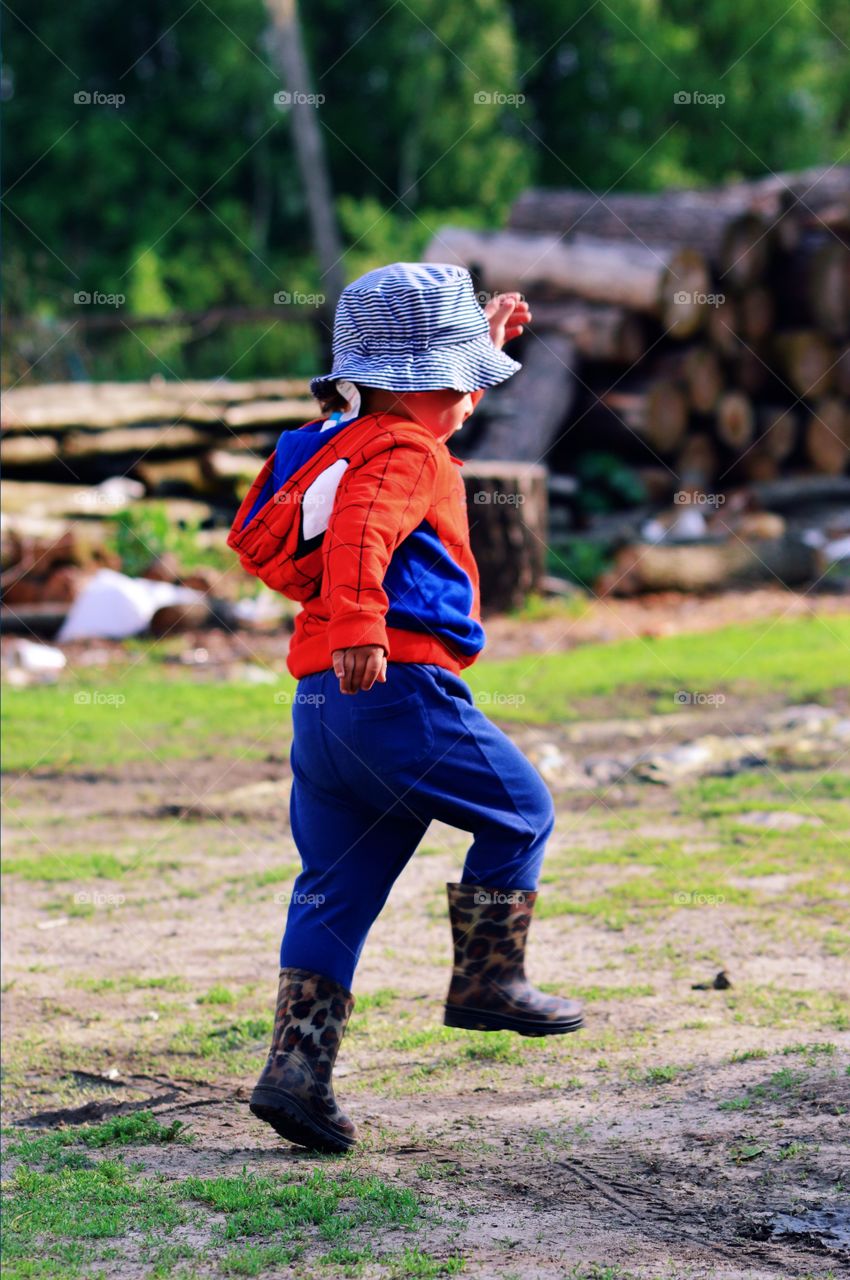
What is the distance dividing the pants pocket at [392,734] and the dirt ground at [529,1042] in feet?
2.67

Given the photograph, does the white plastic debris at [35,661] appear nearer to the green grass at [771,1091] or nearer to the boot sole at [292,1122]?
the boot sole at [292,1122]

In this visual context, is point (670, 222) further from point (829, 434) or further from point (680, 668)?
point (680, 668)

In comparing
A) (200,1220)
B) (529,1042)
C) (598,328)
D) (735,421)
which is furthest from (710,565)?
(200,1220)

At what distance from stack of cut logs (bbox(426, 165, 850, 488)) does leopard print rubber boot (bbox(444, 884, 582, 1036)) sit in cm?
969

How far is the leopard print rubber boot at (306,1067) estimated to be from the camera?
3041 mm

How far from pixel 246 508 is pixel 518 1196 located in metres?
1.49

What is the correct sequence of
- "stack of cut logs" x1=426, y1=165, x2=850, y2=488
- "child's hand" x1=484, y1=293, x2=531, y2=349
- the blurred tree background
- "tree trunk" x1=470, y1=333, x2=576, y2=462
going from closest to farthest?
"child's hand" x1=484, y1=293, x2=531, y2=349 < "tree trunk" x1=470, y1=333, x2=576, y2=462 < "stack of cut logs" x1=426, y1=165, x2=850, y2=488 < the blurred tree background

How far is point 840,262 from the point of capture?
46.8ft

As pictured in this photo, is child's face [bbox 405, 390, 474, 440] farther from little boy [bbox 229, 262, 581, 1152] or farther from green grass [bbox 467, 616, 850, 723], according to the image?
green grass [bbox 467, 616, 850, 723]

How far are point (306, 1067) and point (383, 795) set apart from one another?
1.86 ft

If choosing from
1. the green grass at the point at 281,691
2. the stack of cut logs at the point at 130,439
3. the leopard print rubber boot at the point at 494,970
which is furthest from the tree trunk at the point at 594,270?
the leopard print rubber boot at the point at 494,970

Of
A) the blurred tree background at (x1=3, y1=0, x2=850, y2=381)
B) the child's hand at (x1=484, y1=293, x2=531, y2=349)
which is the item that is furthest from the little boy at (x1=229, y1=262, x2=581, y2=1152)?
the blurred tree background at (x1=3, y1=0, x2=850, y2=381)

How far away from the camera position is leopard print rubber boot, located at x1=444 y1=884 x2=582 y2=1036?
10.7 ft

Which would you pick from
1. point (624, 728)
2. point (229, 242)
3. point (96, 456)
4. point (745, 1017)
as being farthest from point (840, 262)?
point (229, 242)
